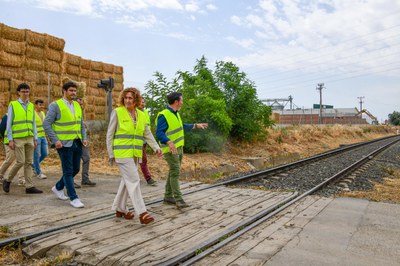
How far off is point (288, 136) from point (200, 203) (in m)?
20.6

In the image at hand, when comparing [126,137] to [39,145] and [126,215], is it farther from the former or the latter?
[39,145]

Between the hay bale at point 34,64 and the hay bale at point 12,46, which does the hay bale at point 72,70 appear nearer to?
the hay bale at point 34,64

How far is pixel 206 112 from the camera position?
587 inches

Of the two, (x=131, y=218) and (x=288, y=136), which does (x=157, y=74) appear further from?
(x=288, y=136)

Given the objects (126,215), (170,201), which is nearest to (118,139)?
(126,215)

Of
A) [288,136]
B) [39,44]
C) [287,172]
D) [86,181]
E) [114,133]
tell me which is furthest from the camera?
[288,136]

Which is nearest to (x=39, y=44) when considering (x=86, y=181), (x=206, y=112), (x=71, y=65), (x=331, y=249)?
(x=71, y=65)

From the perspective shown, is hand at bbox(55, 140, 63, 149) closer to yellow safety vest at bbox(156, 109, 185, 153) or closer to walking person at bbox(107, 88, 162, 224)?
walking person at bbox(107, 88, 162, 224)

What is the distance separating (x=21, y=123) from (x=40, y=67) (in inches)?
306

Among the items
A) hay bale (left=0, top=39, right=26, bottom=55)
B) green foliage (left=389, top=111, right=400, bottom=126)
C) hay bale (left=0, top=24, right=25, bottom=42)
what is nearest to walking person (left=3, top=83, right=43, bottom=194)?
hay bale (left=0, top=39, right=26, bottom=55)

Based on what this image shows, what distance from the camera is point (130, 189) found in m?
5.09

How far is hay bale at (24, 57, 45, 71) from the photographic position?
13.3 meters

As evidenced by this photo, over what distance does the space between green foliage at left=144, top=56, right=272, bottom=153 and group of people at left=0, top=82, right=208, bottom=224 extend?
6.77 metres

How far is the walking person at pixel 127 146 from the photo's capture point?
5129mm
